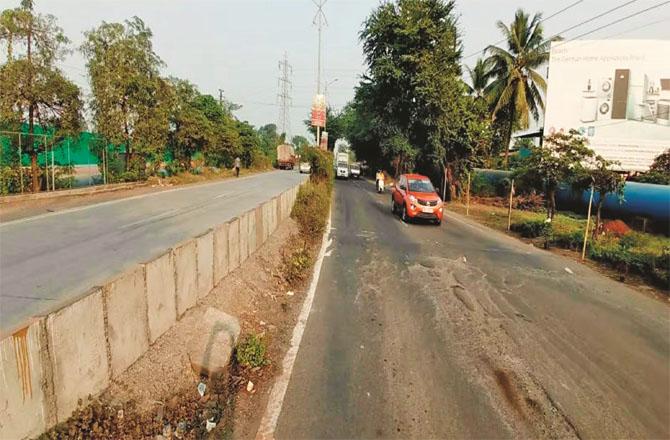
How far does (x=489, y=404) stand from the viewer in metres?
4.37

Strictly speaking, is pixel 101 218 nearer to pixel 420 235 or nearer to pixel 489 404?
pixel 420 235

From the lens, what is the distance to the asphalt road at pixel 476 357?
4078 mm

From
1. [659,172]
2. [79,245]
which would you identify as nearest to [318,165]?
[79,245]

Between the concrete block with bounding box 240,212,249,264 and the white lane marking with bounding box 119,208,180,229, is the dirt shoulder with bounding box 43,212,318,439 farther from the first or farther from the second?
the white lane marking with bounding box 119,208,180,229

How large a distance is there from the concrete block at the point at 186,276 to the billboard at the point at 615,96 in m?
29.4

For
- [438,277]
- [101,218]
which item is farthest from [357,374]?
[101,218]

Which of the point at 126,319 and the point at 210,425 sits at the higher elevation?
the point at 126,319

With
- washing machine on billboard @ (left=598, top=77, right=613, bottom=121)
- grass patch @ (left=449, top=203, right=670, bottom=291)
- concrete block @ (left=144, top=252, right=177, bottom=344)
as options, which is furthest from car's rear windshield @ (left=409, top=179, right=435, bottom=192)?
washing machine on billboard @ (left=598, top=77, right=613, bottom=121)

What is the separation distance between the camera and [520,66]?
3469 cm

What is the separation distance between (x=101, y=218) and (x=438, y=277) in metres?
11.3

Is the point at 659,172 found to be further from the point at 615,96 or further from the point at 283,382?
the point at 283,382

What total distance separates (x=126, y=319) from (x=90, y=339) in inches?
22.7

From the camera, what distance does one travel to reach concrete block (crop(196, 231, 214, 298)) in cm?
638

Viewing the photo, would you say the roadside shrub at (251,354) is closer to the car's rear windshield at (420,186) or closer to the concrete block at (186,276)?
the concrete block at (186,276)
